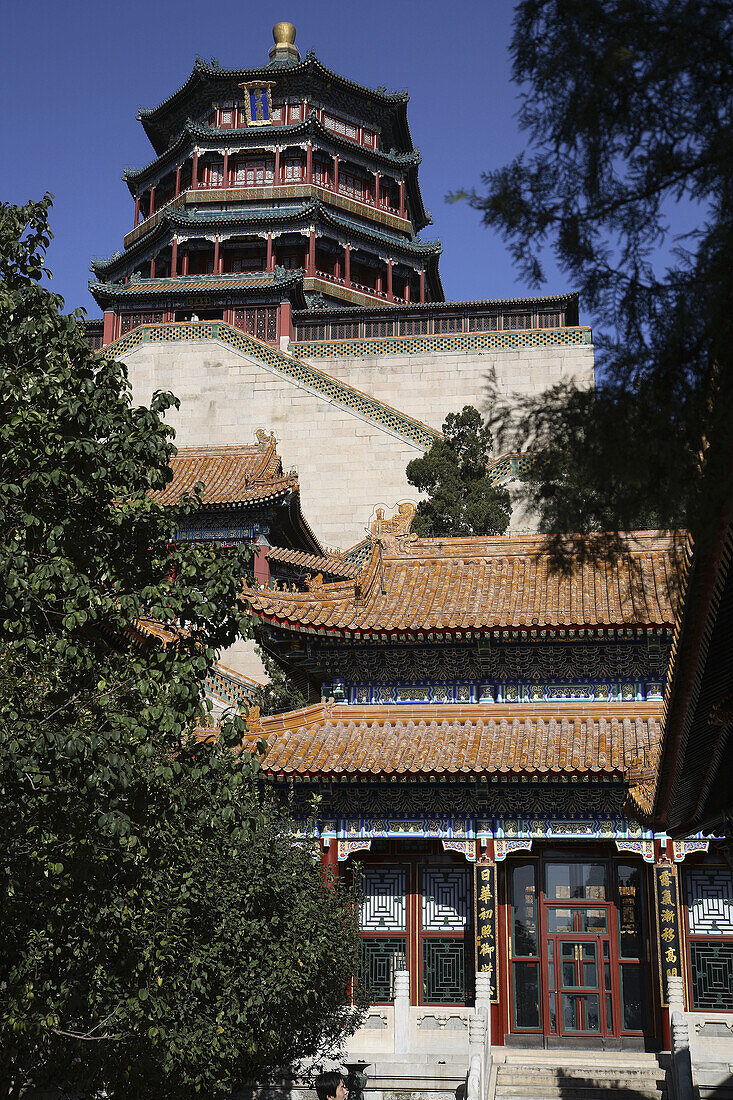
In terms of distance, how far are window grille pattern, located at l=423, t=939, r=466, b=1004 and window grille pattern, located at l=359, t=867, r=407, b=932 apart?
0.56 meters

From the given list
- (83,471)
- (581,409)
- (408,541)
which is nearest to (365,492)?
(408,541)

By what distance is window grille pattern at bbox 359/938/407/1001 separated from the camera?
16797 millimetres

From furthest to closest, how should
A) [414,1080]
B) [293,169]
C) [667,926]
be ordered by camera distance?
[293,169] → [667,926] → [414,1080]

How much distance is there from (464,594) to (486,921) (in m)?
5.09

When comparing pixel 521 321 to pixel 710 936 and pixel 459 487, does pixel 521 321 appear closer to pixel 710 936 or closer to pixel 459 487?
pixel 459 487

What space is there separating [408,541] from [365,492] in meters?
15.4

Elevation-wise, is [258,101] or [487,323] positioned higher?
[258,101]

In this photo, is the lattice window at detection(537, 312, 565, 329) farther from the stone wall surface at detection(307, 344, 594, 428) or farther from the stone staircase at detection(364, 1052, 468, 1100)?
the stone staircase at detection(364, 1052, 468, 1100)

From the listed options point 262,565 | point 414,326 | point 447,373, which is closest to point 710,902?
point 262,565

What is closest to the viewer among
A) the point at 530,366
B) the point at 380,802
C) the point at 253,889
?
the point at 253,889

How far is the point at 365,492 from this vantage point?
35.1m

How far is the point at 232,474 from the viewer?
2839 centimetres

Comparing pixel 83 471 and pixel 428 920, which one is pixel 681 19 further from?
pixel 428 920

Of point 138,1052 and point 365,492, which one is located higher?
point 365,492
